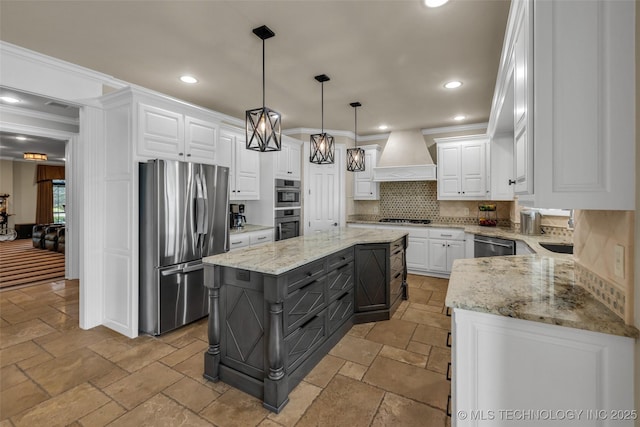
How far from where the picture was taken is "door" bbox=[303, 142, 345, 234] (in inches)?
219

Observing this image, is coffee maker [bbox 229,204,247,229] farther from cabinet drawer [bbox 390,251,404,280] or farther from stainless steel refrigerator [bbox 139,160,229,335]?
cabinet drawer [bbox 390,251,404,280]

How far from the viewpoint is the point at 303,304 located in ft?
7.43

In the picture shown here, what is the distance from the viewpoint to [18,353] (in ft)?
8.76

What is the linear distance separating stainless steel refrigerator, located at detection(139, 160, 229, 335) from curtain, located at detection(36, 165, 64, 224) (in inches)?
403

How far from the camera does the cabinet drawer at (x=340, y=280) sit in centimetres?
268

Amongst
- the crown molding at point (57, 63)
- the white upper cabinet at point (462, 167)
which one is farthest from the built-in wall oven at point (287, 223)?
the crown molding at point (57, 63)

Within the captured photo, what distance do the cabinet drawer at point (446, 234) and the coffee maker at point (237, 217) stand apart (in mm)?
3213

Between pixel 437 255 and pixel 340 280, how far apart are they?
2.87 meters

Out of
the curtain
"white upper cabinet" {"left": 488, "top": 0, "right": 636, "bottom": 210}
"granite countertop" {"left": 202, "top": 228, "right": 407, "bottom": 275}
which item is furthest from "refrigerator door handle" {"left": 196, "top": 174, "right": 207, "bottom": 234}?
the curtain

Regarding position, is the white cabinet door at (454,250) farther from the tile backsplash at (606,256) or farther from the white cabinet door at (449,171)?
the tile backsplash at (606,256)

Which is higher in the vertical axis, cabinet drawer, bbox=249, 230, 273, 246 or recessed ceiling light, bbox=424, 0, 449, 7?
recessed ceiling light, bbox=424, 0, 449, 7

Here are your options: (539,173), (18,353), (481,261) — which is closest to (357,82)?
(481,261)

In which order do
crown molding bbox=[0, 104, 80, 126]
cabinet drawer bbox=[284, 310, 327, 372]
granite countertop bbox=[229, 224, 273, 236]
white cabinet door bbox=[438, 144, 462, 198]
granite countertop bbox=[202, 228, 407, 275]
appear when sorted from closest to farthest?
granite countertop bbox=[202, 228, 407, 275] → cabinet drawer bbox=[284, 310, 327, 372] → crown molding bbox=[0, 104, 80, 126] → granite countertop bbox=[229, 224, 273, 236] → white cabinet door bbox=[438, 144, 462, 198]

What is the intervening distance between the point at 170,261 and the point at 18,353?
145 centimetres
